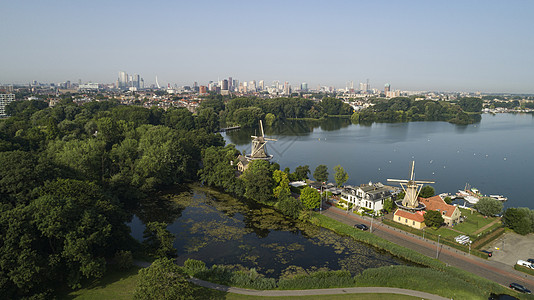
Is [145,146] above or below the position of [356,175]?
above

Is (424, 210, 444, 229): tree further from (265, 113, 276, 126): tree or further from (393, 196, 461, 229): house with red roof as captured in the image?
(265, 113, 276, 126): tree

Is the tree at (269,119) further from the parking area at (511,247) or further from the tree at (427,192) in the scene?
the parking area at (511,247)

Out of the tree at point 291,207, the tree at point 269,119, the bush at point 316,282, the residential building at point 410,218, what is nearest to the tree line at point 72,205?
the bush at point 316,282

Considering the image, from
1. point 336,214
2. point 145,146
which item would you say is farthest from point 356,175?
point 145,146

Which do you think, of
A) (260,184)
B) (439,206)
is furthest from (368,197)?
(260,184)

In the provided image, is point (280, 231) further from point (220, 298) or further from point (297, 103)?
point (297, 103)
